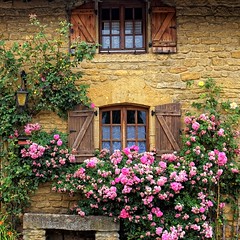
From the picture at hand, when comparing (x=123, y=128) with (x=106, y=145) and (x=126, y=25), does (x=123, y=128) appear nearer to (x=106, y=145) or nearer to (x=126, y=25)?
(x=106, y=145)

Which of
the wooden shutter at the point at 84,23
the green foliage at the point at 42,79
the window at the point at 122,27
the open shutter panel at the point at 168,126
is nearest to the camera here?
the green foliage at the point at 42,79

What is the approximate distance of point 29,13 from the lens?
699cm

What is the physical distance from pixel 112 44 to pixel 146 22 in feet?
2.29

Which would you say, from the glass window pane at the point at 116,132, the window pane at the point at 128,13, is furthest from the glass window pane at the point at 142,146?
the window pane at the point at 128,13

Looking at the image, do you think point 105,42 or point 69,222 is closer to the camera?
point 69,222

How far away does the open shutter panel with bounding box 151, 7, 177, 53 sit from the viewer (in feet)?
22.7

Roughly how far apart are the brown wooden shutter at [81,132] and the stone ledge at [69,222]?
1.03 meters

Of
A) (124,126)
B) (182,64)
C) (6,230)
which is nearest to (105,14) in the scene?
(182,64)

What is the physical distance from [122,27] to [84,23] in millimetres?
659

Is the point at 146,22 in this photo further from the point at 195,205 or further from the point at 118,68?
the point at 195,205

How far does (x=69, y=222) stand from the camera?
616 cm

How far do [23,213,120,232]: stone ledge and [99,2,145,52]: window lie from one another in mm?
2876

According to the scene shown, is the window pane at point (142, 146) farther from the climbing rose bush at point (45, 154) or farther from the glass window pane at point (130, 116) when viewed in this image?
the climbing rose bush at point (45, 154)

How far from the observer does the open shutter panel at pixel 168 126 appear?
677 centimetres
